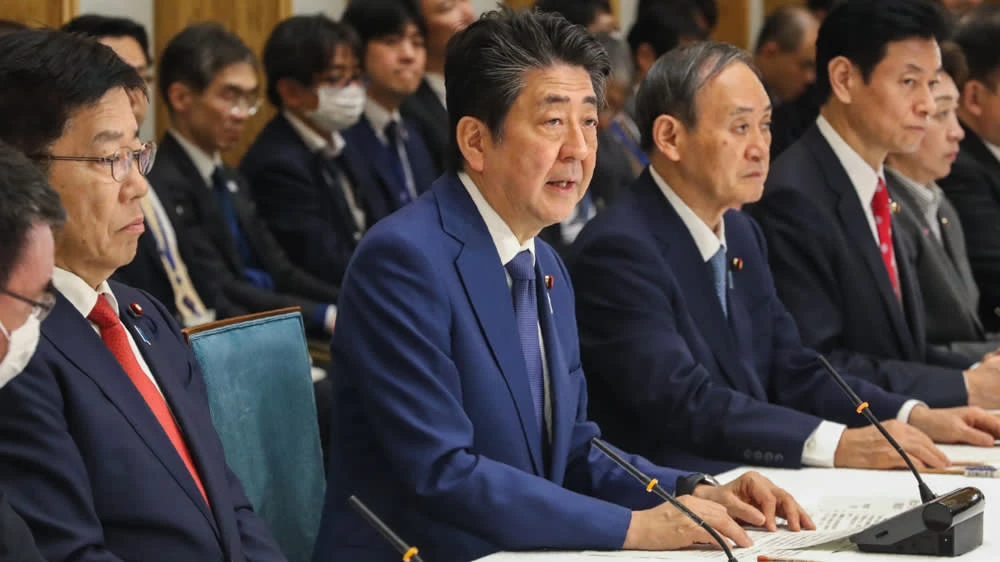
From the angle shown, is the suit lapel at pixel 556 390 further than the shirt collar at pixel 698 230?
No

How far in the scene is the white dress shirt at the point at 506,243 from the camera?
8.26 feet

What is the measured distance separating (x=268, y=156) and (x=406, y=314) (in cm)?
286

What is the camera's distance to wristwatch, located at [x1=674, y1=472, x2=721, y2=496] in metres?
2.44

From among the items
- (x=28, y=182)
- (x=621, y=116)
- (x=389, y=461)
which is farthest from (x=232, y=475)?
(x=621, y=116)

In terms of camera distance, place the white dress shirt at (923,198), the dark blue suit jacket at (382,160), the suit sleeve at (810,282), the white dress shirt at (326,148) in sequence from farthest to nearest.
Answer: the dark blue suit jacket at (382,160) < the white dress shirt at (326,148) < the white dress shirt at (923,198) < the suit sleeve at (810,282)

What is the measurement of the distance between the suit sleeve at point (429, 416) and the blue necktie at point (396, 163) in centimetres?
291

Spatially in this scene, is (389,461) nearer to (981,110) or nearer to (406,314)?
(406,314)

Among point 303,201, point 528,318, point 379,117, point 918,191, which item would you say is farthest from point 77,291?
point 379,117

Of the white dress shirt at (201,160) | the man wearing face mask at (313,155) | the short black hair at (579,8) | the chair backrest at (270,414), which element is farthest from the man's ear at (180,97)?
the chair backrest at (270,414)

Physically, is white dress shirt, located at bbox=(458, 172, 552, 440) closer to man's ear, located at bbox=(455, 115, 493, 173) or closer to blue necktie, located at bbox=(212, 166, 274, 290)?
man's ear, located at bbox=(455, 115, 493, 173)

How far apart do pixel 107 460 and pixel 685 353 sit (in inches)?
53.1

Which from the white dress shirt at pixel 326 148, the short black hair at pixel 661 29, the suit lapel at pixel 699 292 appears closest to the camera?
the suit lapel at pixel 699 292

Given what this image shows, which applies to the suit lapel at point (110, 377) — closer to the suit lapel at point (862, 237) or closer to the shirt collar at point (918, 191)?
the suit lapel at point (862, 237)

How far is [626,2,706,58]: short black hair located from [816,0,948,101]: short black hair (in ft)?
9.15
